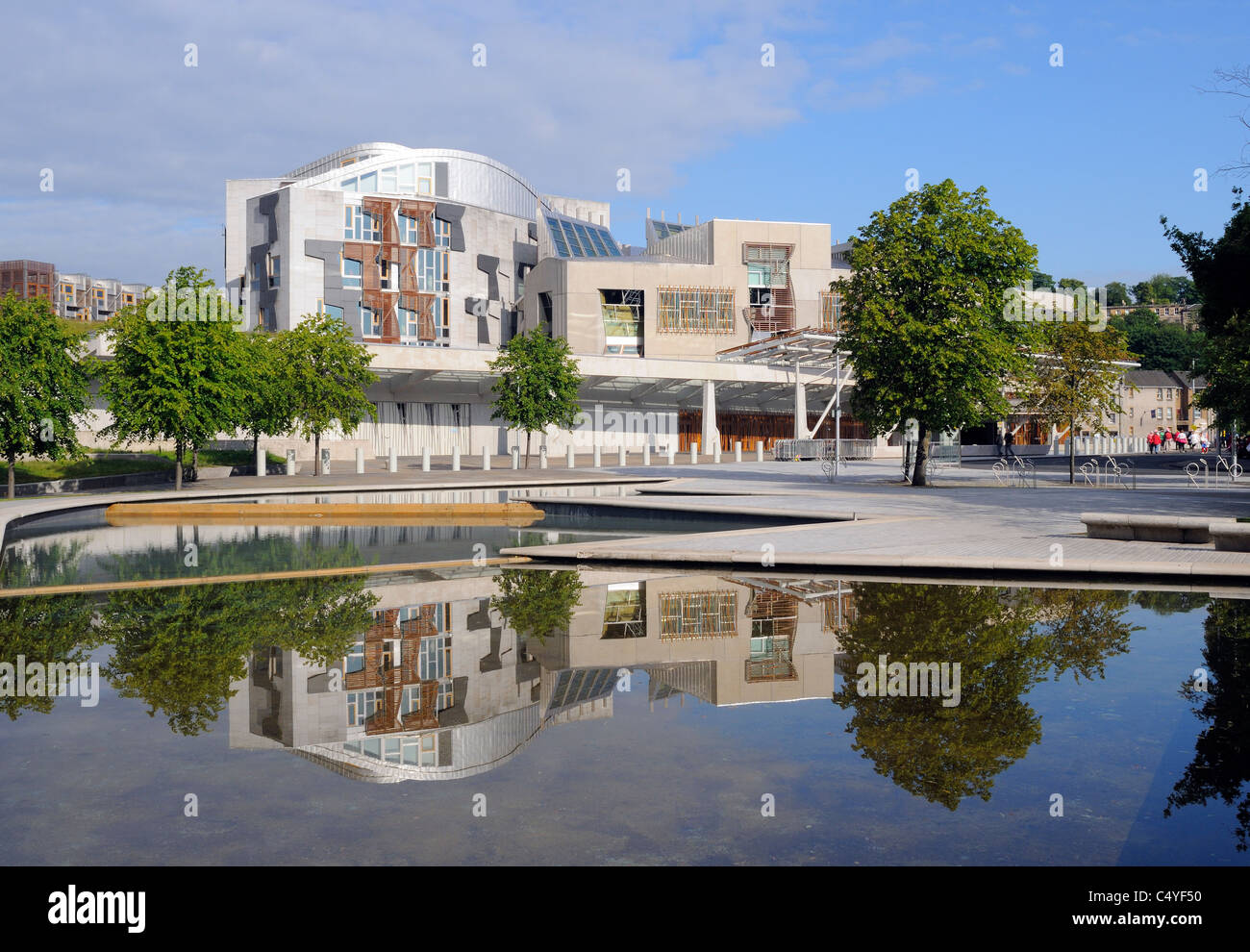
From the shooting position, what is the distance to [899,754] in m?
6.49

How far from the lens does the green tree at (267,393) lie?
37.3 metres

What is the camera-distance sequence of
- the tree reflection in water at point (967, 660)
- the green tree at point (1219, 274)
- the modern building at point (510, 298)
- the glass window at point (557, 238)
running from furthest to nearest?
the glass window at point (557, 238)
the modern building at point (510, 298)
the green tree at point (1219, 274)
the tree reflection in water at point (967, 660)

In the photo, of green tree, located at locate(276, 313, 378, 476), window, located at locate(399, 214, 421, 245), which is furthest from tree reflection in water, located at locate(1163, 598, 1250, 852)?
window, located at locate(399, 214, 421, 245)

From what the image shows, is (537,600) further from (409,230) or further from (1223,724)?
(409,230)

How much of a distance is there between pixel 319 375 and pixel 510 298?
3664cm

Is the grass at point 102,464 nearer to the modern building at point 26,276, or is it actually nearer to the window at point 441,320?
the window at point 441,320

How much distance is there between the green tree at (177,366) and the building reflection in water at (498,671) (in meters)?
21.7

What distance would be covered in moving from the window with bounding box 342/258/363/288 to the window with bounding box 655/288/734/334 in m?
20.5

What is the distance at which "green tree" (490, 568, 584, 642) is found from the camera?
10.5 m

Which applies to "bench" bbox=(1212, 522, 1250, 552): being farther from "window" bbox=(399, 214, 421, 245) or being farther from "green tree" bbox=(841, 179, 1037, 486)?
"window" bbox=(399, 214, 421, 245)

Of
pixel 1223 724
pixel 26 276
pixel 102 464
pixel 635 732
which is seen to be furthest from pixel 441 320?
pixel 26 276

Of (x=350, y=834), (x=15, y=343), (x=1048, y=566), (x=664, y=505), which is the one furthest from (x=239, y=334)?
(x=350, y=834)

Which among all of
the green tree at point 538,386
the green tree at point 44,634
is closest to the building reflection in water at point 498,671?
the green tree at point 44,634
